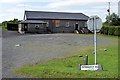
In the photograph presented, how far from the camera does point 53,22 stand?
155ft

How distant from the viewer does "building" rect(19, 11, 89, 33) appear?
4338 centimetres

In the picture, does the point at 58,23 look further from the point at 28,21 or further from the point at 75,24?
the point at 28,21

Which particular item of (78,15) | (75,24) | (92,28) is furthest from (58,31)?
(92,28)

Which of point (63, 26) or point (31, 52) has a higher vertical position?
point (63, 26)

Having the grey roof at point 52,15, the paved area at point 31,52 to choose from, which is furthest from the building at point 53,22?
the paved area at point 31,52

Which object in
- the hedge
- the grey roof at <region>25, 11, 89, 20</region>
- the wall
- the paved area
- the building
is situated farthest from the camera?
the wall

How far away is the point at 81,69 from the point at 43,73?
185 centimetres

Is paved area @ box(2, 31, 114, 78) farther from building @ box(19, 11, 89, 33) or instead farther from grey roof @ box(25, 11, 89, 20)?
grey roof @ box(25, 11, 89, 20)

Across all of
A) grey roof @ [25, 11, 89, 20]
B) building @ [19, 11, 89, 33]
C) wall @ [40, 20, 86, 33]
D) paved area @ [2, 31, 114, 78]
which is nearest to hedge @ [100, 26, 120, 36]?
building @ [19, 11, 89, 33]

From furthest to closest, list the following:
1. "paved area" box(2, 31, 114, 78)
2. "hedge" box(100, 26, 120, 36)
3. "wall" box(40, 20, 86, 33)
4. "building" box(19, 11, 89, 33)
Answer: "wall" box(40, 20, 86, 33)
"building" box(19, 11, 89, 33)
"hedge" box(100, 26, 120, 36)
"paved area" box(2, 31, 114, 78)

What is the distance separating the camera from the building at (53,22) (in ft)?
142

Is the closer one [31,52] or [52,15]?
[31,52]

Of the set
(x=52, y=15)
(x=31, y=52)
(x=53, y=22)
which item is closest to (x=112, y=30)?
(x=53, y=22)

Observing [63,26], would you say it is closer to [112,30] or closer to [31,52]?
[112,30]
